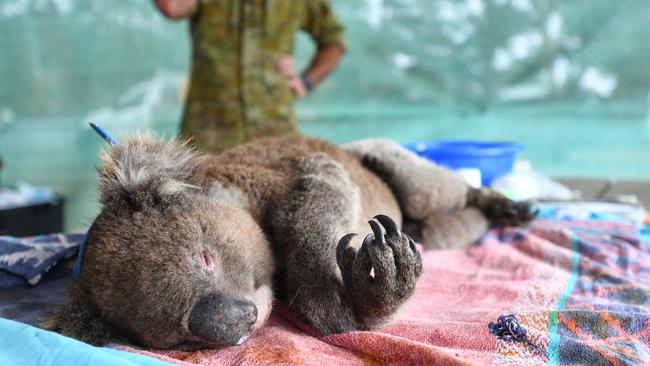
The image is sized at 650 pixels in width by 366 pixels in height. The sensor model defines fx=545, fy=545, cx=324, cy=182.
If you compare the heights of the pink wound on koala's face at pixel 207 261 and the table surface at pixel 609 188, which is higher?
the pink wound on koala's face at pixel 207 261

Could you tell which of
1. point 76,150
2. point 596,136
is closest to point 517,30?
point 596,136

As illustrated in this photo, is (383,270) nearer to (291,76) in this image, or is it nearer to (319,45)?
(291,76)

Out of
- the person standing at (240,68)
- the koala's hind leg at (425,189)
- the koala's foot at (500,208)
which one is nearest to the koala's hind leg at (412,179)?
the koala's hind leg at (425,189)

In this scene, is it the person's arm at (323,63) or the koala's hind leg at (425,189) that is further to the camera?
the person's arm at (323,63)

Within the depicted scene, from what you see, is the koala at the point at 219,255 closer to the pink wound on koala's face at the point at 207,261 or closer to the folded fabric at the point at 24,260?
the pink wound on koala's face at the point at 207,261

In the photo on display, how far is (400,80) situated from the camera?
4523 millimetres

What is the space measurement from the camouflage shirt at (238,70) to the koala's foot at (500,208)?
1.25 metres

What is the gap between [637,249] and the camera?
1.99 meters

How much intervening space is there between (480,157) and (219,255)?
1.97m

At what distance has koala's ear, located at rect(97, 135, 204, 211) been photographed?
1320 millimetres

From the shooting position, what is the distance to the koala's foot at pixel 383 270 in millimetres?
1188

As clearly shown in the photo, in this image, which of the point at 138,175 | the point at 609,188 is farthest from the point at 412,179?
the point at 609,188

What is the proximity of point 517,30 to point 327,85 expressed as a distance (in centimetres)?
159

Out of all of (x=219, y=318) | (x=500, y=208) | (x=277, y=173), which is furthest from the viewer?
(x=500, y=208)
